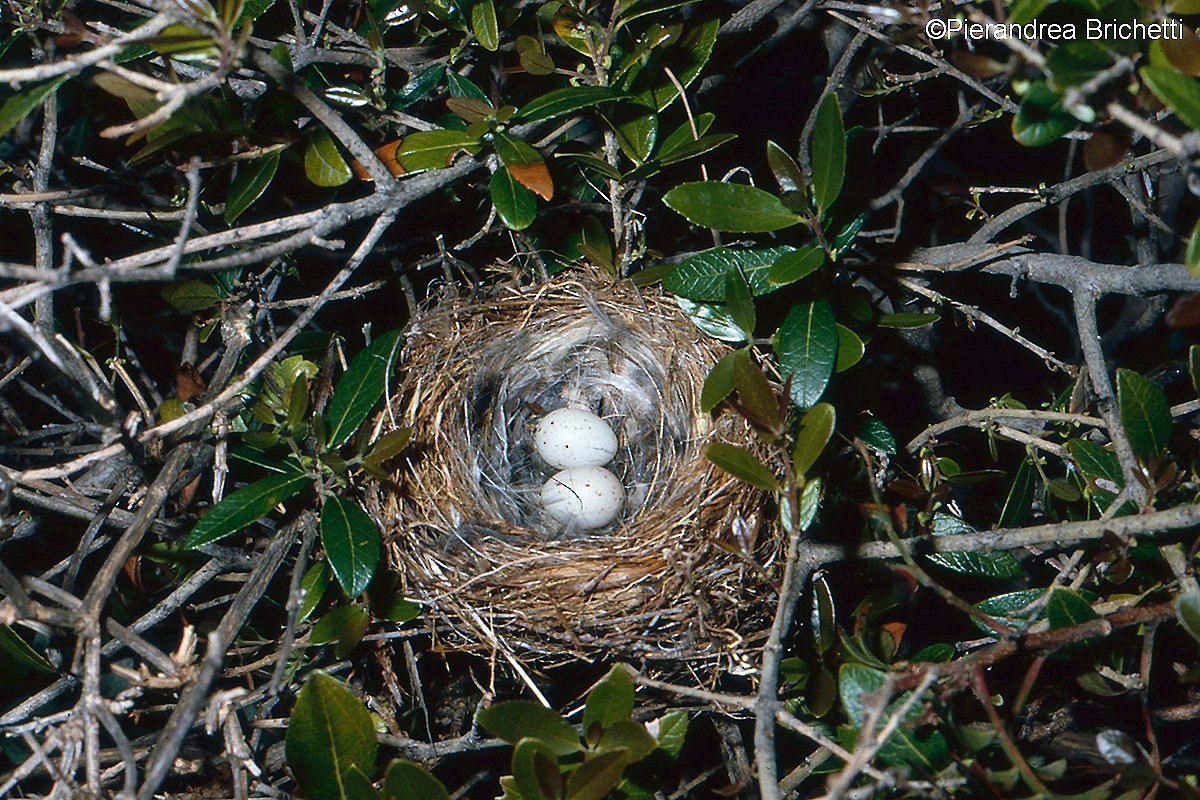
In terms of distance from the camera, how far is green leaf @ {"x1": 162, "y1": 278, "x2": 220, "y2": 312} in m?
1.52

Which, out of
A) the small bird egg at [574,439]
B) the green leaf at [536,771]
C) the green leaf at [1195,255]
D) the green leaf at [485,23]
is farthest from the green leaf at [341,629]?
the green leaf at [1195,255]

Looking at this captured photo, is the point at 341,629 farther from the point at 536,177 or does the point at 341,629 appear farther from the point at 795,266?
the point at 795,266

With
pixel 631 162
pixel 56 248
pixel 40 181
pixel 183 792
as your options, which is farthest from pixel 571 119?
pixel 183 792

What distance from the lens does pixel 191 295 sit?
1.53m

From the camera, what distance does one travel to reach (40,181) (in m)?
1.40

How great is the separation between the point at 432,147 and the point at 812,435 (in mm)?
670

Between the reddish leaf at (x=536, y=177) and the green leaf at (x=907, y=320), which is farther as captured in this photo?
the green leaf at (x=907, y=320)

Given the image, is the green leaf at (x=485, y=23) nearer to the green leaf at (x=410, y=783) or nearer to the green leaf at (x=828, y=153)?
the green leaf at (x=828, y=153)

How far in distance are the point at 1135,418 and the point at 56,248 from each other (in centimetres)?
176

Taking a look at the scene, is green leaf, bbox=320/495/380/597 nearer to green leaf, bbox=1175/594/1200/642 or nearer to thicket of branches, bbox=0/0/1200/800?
thicket of branches, bbox=0/0/1200/800

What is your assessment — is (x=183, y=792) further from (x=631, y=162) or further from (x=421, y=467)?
(x=631, y=162)

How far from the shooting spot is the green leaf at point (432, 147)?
1.33 metres

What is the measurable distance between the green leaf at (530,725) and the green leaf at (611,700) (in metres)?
0.03

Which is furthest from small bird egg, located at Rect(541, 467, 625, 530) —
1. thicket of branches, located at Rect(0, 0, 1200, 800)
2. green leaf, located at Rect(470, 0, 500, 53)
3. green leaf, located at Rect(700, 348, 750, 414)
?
green leaf, located at Rect(470, 0, 500, 53)
